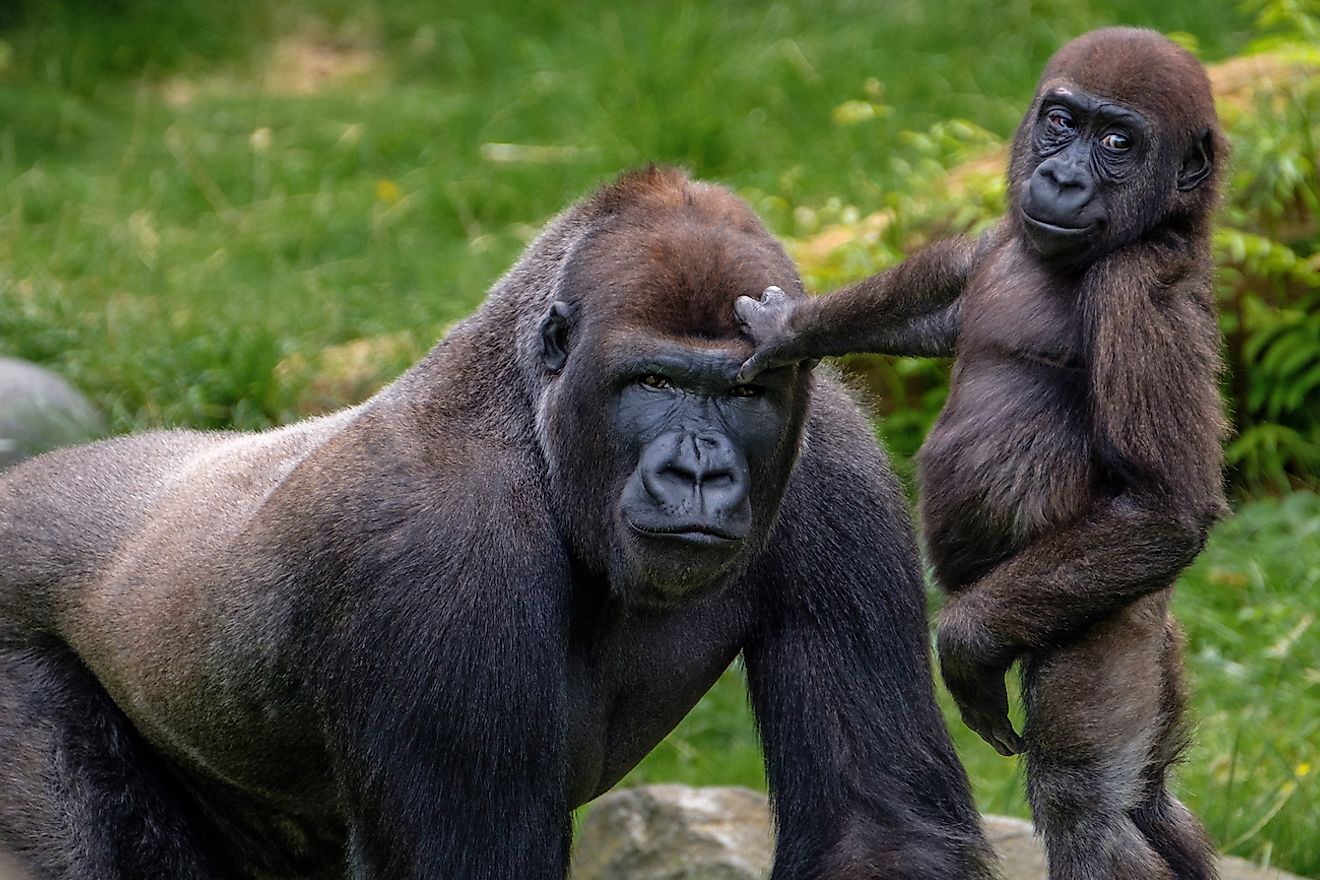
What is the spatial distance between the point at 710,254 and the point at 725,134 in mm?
5833

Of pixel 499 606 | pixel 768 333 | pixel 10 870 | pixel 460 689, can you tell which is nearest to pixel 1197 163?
pixel 768 333

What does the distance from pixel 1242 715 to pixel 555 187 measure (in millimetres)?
4816

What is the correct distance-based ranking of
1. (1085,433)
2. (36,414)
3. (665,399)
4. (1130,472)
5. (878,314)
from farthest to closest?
(36,414)
(878,314)
(665,399)
(1085,433)
(1130,472)

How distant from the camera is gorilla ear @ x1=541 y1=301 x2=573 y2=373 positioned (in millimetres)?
3619

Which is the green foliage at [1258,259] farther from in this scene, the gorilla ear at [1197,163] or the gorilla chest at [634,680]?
the gorilla ear at [1197,163]

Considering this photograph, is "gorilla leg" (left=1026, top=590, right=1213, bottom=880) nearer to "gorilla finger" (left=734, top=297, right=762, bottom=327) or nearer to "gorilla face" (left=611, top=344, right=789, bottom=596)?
"gorilla face" (left=611, top=344, right=789, bottom=596)

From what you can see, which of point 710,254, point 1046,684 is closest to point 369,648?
point 710,254

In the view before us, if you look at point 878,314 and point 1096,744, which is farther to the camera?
point 878,314

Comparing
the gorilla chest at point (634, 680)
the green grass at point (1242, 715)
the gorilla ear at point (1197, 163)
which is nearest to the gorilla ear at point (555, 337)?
the gorilla chest at point (634, 680)

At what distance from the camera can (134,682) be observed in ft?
13.6

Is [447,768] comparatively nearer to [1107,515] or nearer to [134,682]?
[134,682]

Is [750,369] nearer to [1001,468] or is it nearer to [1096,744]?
[1001,468]

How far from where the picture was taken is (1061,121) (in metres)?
3.42

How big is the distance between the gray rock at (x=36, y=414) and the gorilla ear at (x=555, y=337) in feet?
11.3
